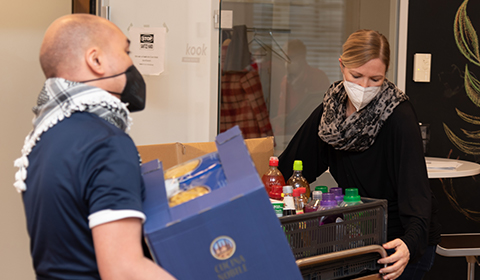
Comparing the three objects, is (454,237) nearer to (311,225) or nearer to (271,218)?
(311,225)

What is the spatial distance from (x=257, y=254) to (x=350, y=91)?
0.98m

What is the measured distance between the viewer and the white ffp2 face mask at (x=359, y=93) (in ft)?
5.41

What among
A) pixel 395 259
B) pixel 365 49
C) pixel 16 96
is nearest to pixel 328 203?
pixel 395 259

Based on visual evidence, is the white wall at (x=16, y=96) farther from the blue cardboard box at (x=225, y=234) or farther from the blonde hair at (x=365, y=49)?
the blue cardboard box at (x=225, y=234)

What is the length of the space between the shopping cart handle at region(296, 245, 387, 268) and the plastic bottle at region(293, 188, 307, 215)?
0.69ft

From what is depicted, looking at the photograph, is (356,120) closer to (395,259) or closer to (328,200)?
(328,200)

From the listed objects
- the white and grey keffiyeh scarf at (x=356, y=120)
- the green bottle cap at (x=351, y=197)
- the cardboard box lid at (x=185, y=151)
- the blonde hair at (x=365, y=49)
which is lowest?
the green bottle cap at (x=351, y=197)

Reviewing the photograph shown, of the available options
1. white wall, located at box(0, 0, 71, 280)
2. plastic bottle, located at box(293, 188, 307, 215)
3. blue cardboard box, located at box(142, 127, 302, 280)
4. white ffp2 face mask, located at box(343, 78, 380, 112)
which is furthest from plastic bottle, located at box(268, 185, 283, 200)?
white wall, located at box(0, 0, 71, 280)

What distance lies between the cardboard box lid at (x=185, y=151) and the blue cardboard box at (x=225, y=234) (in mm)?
816

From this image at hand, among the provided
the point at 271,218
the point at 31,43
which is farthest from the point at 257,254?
the point at 31,43

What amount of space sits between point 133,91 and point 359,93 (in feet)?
3.10

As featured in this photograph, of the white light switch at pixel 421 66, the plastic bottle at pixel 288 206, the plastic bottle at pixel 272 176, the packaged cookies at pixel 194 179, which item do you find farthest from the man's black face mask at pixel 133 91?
the white light switch at pixel 421 66

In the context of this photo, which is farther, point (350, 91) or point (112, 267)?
point (350, 91)

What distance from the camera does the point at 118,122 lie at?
92 cm
